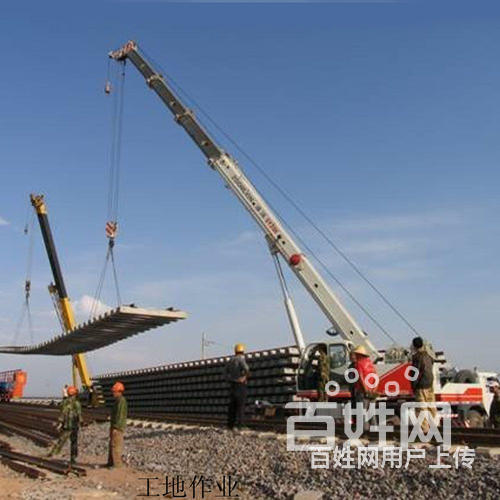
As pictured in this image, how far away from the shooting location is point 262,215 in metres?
21.6

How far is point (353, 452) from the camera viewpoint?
987 cm

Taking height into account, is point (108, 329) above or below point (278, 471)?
above

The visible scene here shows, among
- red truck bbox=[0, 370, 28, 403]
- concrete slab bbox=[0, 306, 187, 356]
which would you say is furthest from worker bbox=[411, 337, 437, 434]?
red truck bbox=[0, 370, 28, 403]

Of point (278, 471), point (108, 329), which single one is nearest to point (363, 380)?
point (278, 471)

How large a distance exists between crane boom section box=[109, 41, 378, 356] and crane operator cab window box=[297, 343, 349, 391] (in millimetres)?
1147

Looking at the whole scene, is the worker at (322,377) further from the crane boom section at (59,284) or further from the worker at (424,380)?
the crane boom section at (59,284)

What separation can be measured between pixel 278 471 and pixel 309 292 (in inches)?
416

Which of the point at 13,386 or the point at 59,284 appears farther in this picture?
the point at 13,386

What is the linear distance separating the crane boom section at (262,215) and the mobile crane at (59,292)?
19.1 m

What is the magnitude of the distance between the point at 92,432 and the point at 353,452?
11.8 metres

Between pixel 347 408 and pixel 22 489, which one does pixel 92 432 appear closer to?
pixel 22 489

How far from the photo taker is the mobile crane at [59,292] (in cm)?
4059

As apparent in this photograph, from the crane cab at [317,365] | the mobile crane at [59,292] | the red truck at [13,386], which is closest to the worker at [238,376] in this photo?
the crane cab at [317,365]

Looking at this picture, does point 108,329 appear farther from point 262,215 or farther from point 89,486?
point 89,486
